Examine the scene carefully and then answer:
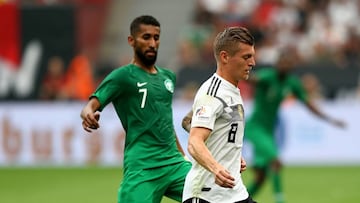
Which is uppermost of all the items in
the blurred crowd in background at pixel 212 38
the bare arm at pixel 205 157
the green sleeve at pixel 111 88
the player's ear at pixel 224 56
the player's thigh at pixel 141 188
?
the blurred crowd in background at pixel 212 38

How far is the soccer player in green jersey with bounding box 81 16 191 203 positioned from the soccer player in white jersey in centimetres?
147

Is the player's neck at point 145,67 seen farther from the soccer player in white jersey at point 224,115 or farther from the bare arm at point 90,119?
the soccer player in white jersey at point 224,115

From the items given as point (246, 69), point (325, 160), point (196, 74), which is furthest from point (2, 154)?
point (246, 69)

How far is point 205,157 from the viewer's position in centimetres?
770

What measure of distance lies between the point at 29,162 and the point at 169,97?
13.5 m

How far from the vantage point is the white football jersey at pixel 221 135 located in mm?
8000

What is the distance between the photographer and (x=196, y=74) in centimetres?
2491

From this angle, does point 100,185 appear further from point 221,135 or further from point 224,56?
point 224,56

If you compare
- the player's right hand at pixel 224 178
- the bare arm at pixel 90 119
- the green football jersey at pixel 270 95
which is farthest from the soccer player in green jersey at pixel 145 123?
the green football jersey at pixel 270 95

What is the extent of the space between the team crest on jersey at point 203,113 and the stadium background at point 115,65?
934 centimetres

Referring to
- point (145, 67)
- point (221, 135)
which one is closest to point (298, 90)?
point (145, 67)

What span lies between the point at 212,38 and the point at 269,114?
39.8ft

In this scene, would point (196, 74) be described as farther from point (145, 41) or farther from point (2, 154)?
point (145, 41)

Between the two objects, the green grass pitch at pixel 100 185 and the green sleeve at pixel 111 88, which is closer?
Result: the green sleeve at pixel 111 88
